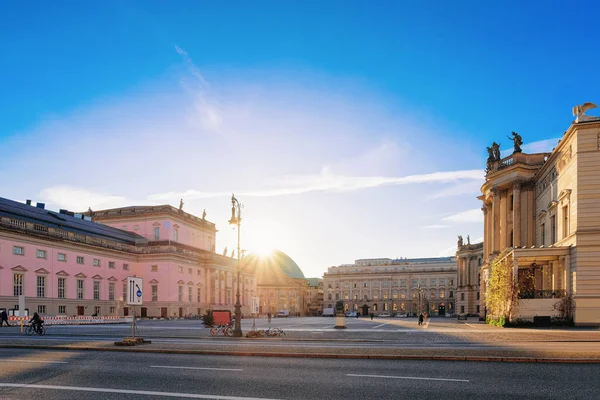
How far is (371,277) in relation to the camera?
581ft

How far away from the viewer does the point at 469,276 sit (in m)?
114

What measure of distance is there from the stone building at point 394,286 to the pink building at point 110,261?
190ft

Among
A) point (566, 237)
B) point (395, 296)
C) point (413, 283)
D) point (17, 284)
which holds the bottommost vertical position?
point (395, 296)

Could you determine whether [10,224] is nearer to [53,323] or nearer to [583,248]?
[53,323]

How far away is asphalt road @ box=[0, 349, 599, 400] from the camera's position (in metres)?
11.7

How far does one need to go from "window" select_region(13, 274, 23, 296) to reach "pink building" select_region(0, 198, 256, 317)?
0.42 ft

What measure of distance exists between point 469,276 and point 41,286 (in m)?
85.0

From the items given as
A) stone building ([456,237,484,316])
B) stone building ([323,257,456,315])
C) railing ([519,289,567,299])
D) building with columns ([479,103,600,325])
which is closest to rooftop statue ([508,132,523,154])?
building with columns ([479,103,600,325])

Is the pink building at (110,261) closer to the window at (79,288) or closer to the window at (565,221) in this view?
the window at (79,288)

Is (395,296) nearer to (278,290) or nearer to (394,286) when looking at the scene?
(394,286)

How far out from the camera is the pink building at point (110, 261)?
6706cm

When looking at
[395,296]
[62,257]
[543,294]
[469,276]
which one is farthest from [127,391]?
[395,296]

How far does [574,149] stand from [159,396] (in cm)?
4396

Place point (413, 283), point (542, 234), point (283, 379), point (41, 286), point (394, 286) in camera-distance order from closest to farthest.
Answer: point (283, 379)
point (542, 234)
point (41, 286)
point (413, 283)
point (394, 286)
